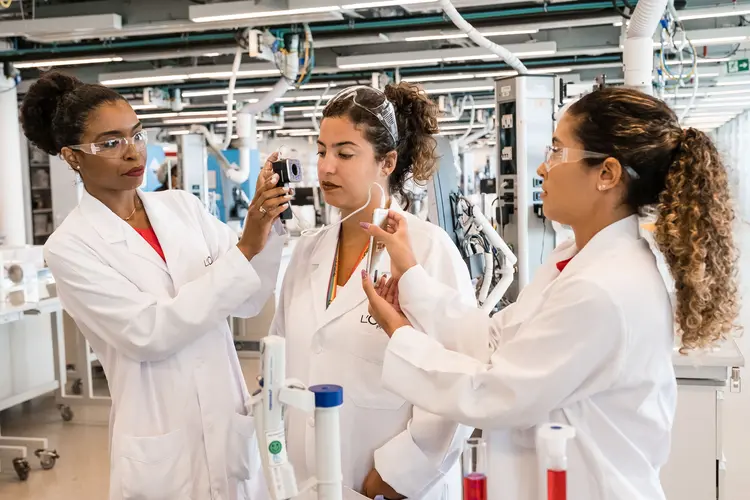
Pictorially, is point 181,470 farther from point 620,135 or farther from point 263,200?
point 620,135

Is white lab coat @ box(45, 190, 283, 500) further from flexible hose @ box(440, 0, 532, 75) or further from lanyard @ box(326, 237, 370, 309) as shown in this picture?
flexible hose @ box(440, 0, 532, 75)

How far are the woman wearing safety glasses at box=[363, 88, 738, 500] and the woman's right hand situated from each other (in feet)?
1.49

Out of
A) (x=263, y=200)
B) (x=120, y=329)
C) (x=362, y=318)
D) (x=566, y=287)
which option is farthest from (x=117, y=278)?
(x=566, y=287)

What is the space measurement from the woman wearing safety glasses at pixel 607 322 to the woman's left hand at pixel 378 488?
0.33 meters

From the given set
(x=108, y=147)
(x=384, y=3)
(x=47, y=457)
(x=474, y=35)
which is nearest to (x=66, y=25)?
(x=384, y=3)

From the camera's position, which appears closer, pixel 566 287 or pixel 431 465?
pixel 566 287

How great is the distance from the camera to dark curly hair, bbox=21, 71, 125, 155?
1712mm

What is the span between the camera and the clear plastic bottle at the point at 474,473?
976 mm

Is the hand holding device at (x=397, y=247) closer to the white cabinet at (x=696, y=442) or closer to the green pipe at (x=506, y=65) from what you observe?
the white cabinet at (x=696, y=442)

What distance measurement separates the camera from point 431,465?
1.51m

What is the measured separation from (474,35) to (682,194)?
16.9ft

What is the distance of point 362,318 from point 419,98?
2.00ft

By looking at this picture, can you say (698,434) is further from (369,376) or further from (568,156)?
(568,156)

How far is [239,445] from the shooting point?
172cm
